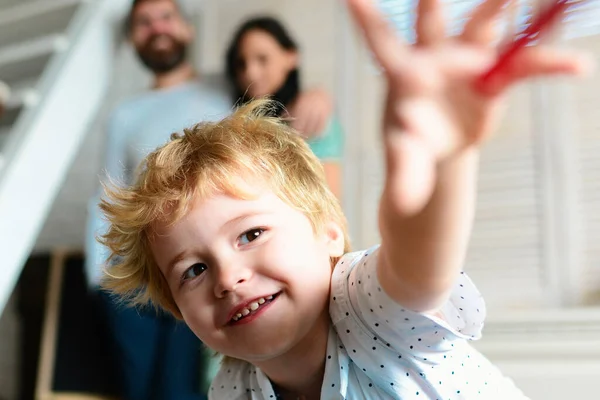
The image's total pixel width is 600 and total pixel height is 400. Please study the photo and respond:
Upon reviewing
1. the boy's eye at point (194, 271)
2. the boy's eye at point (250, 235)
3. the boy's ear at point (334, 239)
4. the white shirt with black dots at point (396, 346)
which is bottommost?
the white shirt with black dots at point (396, 346)

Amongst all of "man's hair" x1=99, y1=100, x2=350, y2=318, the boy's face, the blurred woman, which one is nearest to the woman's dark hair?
the blurred woman

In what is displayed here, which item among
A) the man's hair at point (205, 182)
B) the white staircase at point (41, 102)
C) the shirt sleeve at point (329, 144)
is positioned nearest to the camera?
the man's hair at point (205, 182)

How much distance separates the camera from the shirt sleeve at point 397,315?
2.05 ft

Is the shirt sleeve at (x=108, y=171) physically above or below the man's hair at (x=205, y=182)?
below

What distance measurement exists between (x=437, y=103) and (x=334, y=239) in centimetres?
35

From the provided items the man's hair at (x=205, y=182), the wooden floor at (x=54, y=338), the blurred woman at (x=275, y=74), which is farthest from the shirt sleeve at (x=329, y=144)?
the man's hair at (x=205, y=182)

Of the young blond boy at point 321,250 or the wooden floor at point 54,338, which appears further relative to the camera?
the wooden floor at point 54,338

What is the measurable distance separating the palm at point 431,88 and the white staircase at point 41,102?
4.08ft

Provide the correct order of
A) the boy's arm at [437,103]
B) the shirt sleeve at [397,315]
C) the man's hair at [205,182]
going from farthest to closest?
the man's hair at [205,182], the shirt sleeve at [397,315], the boy's arm at [437,103]

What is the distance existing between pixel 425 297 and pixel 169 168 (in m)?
0.34

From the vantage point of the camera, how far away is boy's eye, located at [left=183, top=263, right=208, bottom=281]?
2.35ft

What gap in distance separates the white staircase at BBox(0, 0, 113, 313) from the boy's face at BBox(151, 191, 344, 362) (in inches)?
36.1

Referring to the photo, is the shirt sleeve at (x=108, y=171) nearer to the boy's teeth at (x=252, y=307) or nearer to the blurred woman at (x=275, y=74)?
the blurred woman at (x=275, y=74)

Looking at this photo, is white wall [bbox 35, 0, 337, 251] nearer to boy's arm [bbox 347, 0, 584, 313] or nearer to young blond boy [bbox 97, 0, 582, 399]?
young blond boy [bbox 97, 0, 582, 399]
